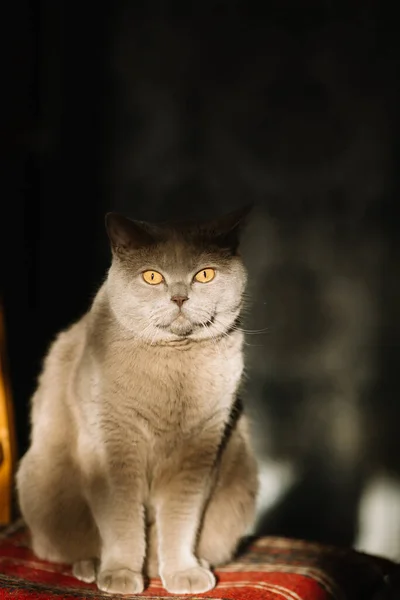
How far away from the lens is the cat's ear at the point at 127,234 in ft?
4.12

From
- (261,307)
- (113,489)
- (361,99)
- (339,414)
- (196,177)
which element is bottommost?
(339,414)

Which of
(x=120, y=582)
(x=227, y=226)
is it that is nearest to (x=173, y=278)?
(x=227, y=226)

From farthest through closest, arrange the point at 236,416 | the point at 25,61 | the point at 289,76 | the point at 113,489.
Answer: the point at 289,76 < the point at 25,61 < the point at 236,416 < the point at 113,489

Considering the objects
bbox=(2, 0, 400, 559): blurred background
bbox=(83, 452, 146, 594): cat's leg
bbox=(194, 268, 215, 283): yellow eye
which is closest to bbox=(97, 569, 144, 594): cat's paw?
bbox=(83, 452, 146, 594): cat's leg

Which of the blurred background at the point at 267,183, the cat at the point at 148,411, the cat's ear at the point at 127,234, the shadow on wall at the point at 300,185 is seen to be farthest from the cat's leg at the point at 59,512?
the shadow on wall at the point at 300,185

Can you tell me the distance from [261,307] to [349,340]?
307 millimetres

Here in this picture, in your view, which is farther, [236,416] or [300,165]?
[300,165]

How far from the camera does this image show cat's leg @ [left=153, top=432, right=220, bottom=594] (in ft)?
4.34

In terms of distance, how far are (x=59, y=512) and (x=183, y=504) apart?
0.80ft

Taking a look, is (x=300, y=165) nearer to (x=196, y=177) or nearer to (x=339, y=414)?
(x=196, y=177)

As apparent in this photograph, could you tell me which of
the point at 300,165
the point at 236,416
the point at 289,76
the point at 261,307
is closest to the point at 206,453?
the point at 236,416

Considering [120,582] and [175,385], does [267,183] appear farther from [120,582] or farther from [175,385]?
[120,582]

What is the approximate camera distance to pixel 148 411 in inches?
51.2

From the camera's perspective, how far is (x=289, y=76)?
7.82ft
